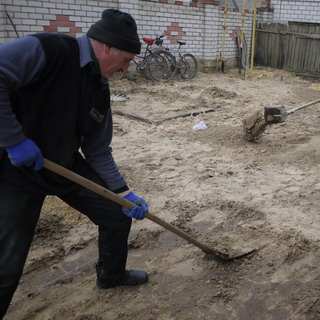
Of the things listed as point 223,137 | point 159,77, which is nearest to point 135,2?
point 159,77

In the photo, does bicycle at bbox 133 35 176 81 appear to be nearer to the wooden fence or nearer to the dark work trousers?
the wooden fence

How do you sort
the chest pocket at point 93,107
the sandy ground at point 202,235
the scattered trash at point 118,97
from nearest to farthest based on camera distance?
the chest pocket at point 93,107 < the sandy ground at point 202,235 < the scattered trash at point 118,97

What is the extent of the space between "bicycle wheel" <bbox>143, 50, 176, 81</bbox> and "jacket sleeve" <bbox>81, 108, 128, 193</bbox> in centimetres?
767

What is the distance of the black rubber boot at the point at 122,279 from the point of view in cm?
226

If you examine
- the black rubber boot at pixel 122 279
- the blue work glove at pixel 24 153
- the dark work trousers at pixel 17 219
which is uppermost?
the blue work glove at pixel 24 153

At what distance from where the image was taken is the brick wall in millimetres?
7637

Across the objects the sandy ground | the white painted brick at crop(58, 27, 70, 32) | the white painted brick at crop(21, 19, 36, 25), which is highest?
the white painted brick at crop(21, 19, 36, 25)

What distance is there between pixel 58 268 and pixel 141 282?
2.19 feet

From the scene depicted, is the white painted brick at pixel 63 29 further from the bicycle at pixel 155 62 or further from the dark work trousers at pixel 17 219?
the dark work trousers at pixel 17 219

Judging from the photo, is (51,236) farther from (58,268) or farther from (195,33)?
(195,33)

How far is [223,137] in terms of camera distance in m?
5.30

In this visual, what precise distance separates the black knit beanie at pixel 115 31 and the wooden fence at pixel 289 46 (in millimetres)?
11471

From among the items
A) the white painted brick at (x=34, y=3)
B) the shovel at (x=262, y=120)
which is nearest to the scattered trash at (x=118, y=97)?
the white painted brick at (x=34, y=3)

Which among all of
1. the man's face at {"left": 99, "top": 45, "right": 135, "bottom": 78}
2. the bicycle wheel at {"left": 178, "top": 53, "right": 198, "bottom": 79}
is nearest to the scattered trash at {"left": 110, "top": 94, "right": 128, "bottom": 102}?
the bicycle wheel at {"left": 178, "top": 53, "right": 198, "bottom": 79}
